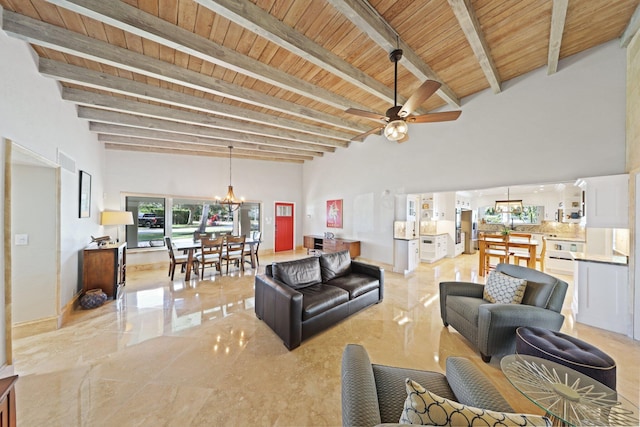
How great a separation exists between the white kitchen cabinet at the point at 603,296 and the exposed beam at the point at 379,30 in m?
3.36

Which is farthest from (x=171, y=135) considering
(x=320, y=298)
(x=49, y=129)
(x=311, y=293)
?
(x=320, y=298)

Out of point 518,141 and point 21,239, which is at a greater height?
point 518,141

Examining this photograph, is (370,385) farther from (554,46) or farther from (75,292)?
(75,292)

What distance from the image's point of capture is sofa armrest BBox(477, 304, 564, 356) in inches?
82.0

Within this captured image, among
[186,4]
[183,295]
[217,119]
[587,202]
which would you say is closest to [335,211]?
[217,119]

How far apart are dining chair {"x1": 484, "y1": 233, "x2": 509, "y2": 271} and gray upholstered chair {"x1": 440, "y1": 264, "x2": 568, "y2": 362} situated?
8.10ft

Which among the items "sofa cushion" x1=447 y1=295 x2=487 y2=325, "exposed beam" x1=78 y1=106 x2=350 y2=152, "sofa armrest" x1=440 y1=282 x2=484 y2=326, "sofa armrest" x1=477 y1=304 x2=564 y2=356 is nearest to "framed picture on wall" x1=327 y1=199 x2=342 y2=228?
"exposed beam" x1=78 y1=106 x2=350 y2=152

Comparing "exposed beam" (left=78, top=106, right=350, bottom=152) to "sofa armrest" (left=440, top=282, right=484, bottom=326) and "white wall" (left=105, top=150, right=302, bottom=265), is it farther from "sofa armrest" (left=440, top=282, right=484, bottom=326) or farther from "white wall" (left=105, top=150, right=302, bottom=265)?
"sofa armrest" (left=440, top=282, right=484, bottom=326)

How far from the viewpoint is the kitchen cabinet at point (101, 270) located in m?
3.50

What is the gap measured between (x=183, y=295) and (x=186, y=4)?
12.9ft

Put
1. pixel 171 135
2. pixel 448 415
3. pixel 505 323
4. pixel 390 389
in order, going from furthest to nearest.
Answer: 1. pixel 171 135
2. pixel 505 323
3. pixel 390 389
4. pixel 448 415

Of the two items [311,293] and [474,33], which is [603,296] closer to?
[474,33]

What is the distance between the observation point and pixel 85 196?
3.72m

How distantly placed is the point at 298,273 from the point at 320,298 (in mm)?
520
